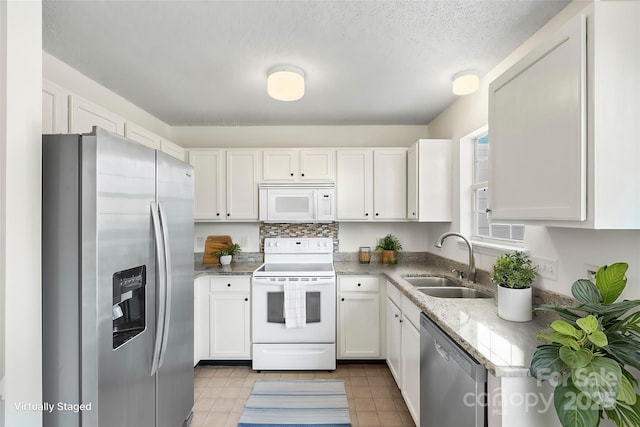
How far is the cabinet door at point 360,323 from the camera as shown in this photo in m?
2.71

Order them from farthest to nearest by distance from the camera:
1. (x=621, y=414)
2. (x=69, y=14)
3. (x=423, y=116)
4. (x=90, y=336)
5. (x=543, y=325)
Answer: (x=423, y=116), (x=69, y=14), (x=543, y=325), (x=90, y=336), (x=621, y=414)

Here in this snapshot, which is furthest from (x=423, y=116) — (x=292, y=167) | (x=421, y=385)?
(x=421, y=385)

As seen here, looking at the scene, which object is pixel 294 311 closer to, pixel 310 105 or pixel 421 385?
pixel 421 385

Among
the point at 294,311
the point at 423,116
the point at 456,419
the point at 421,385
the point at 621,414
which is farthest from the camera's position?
the point at 423,116

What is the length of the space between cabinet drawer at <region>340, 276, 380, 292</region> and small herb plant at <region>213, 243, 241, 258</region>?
123 cm

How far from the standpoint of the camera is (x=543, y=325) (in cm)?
139

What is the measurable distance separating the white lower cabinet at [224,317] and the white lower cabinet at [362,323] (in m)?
0.88

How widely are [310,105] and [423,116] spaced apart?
1.21 metres

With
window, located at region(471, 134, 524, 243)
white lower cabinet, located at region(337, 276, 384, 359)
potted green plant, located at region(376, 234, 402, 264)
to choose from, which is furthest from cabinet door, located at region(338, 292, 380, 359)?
window, located at region(471, 134, 524, 243)

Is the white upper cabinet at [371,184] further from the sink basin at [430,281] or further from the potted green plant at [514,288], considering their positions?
the potted green plant at [514,288]

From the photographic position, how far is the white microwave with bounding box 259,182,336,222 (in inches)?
→ 117

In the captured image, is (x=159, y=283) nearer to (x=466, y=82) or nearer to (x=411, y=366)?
(x=411, y=366)

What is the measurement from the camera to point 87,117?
180 cm

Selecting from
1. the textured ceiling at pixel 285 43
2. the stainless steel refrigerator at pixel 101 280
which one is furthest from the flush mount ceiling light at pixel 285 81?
the stainless steel refrigerator at pixel 101 280
